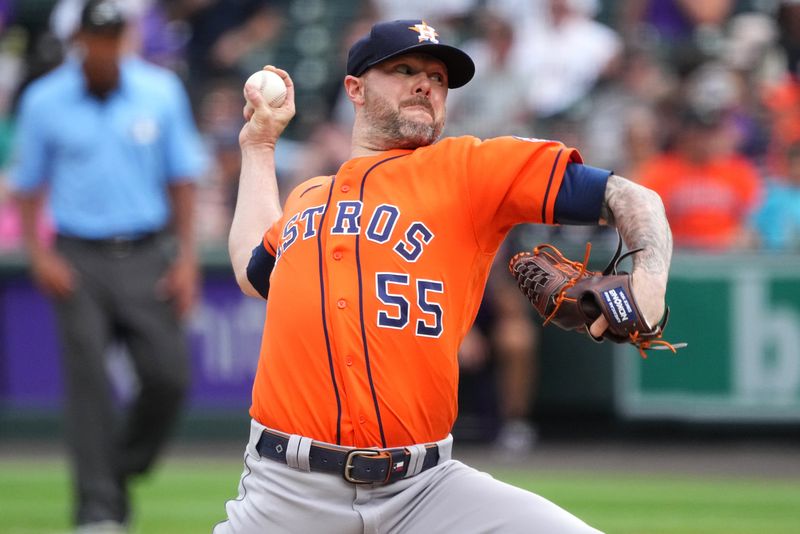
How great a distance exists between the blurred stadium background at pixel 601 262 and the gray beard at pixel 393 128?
4160mm

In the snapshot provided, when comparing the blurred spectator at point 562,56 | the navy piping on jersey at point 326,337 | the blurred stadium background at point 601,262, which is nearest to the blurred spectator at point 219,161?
the blurred stadium background at point 601,262

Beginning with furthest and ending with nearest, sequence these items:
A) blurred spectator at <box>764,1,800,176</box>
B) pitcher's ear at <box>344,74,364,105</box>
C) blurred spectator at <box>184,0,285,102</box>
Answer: blurred spectator at <box>184,0,285,102</box>, blurred spectator at <box>764,1,800,176</box>, pitcher's ear at <box>344,74,364,105</box>

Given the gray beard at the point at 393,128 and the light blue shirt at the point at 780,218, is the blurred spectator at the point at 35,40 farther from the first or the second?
the gray beard at the point at 393,128

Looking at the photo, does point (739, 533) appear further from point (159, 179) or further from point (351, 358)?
point (351, 358)

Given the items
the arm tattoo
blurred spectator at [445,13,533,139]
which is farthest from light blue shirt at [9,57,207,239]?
blurred spectator at [445,13,533,139]

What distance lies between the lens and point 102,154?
23.4ft

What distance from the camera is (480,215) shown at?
150 inches

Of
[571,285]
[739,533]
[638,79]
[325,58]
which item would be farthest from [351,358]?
[325,58]

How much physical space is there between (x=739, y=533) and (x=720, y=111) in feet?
14.7

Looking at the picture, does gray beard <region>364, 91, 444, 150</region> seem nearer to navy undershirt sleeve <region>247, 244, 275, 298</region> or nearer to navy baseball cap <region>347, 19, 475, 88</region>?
navy baseball cap <region>347, 19, 475, 88</region>

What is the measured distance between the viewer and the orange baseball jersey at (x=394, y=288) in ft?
12.2

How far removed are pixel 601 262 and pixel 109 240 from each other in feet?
14.4

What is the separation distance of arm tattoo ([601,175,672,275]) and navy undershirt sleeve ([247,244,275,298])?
114 centimetres

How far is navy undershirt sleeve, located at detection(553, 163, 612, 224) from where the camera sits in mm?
3621
